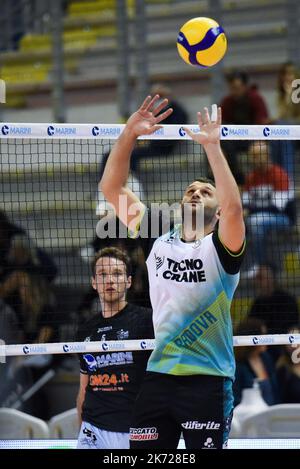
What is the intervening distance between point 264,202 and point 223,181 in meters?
5.11

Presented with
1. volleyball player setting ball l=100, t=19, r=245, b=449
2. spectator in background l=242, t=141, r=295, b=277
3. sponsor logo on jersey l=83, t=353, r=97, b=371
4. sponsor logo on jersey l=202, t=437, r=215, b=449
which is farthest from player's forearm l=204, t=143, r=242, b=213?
spectator in background l=242, t=141, r=295, b=277

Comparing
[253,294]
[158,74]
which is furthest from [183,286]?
[158,74]

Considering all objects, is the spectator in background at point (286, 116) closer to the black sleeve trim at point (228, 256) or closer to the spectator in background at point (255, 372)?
the spectator in background at point (255, 372)

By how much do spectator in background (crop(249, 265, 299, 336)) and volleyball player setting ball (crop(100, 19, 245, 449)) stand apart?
3.42 metres

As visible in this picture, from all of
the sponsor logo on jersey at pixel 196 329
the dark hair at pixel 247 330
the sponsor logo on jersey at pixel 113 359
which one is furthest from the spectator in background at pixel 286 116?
the sponsor logo on jersey at pixel 196 329

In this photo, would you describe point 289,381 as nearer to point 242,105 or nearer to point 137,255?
point 137,255

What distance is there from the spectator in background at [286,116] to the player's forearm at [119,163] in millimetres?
4725

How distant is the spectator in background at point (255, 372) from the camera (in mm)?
10156

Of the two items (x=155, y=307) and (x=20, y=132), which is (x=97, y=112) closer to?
(x=20, y=132)

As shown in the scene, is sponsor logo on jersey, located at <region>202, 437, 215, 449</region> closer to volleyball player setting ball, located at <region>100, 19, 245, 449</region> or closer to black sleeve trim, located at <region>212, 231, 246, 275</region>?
volleyball player setting ball, located at <region>100, 19, 245, 449</region>

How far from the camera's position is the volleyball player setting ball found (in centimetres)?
633

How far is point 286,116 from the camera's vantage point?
12.8 metres
